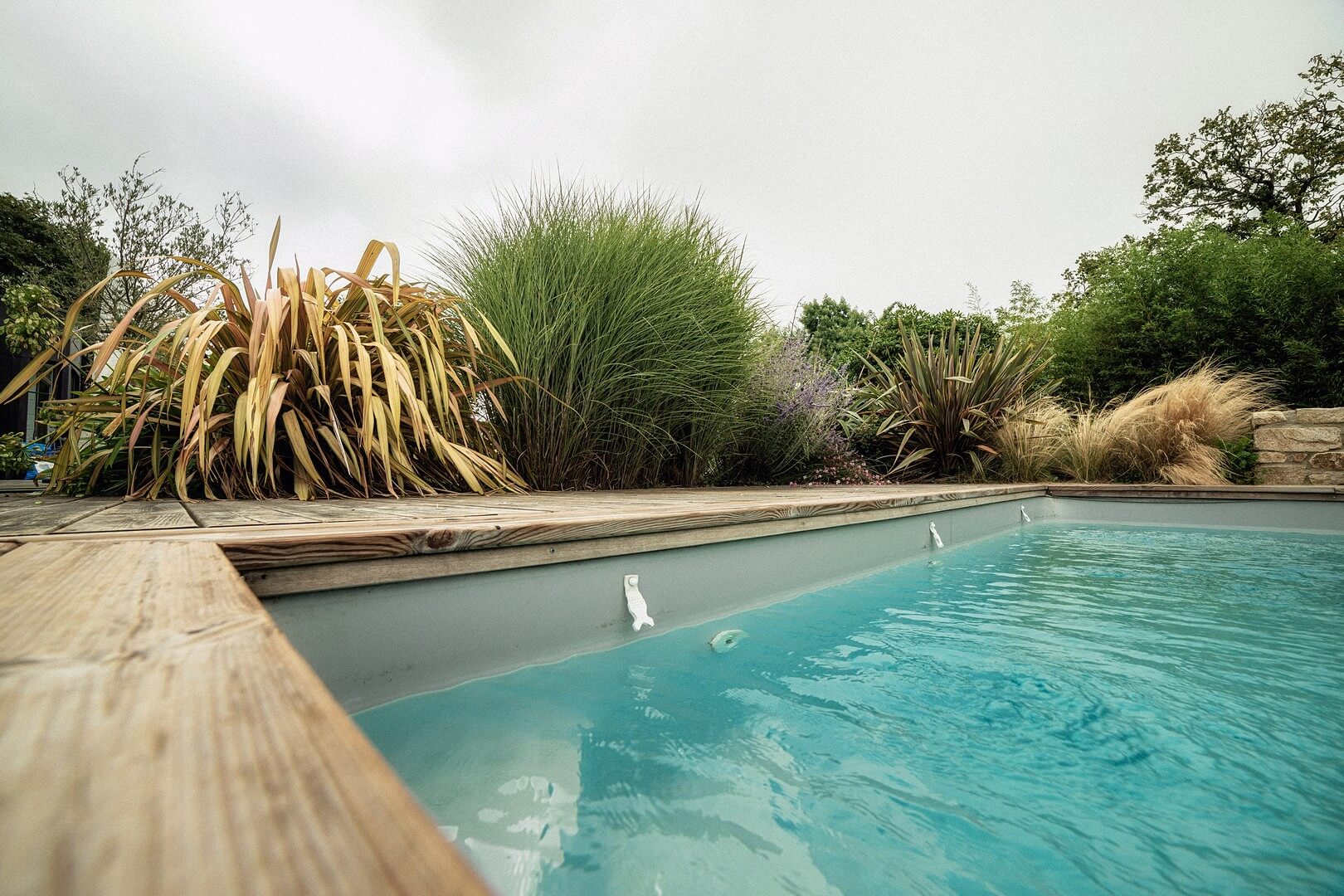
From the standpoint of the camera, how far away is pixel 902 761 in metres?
1.01

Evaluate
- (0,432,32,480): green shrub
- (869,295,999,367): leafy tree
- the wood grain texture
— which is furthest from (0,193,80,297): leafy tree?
the wood grain texture

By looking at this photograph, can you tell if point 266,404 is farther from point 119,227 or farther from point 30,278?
point 30,278

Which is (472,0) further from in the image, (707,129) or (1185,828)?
(1185,828)

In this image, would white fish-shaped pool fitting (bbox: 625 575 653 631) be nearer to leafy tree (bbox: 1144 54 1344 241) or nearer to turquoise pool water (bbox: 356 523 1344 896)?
turquoise pool water (bbox: 356 523 1344 896)

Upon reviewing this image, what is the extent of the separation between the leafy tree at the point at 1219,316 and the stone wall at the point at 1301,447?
1.51 metres

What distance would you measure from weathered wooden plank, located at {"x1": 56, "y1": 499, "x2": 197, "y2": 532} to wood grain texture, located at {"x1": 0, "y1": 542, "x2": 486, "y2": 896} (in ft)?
2.55

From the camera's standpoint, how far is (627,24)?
26.7 ft

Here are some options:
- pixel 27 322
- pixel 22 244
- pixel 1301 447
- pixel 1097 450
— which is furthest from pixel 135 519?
pixel 22 244

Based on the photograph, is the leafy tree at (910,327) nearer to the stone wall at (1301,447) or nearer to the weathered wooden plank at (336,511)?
the stone wall at (1301,447)

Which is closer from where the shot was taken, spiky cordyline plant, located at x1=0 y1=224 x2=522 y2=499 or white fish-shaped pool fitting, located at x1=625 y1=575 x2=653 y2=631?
white fish-shaped pool fitting, located at x1=625 y1=575 x2=653 y2=631

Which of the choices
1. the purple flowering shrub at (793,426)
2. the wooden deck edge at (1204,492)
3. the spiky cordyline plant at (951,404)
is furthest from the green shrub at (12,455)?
the wooden deck edge at (1204,492)

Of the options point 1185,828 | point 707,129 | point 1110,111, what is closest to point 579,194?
point 1185,828

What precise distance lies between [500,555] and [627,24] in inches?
360

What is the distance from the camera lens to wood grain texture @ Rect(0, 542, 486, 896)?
0.16 metres
